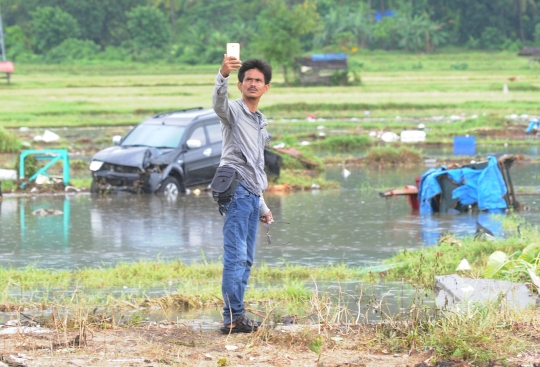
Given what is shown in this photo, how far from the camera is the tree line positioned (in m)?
84.1

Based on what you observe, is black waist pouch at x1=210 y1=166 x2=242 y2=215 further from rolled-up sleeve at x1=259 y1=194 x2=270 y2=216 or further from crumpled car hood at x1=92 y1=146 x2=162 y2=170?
crumpled car hood at x1=92 y1=146 x2=162 y2=170

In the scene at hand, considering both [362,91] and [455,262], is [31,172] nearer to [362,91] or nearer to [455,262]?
[455,262]

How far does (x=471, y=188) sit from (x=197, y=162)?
18.5 ft

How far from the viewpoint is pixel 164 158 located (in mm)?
18766

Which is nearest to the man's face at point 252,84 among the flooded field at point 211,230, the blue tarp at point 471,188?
the flooded field at point 211,230

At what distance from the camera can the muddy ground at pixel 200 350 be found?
6.21 meters

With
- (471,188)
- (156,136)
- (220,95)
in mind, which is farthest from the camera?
(156,136)

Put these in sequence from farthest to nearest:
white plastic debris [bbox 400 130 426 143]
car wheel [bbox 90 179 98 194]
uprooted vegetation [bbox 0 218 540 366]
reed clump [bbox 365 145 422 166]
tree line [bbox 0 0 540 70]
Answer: tree line [bbox 0 0 540 70] < white plastic debris [bbox 400 130 426 143] < reed clump [bbox 365 145 422 166] < car wheel [bbox 90 179 98 194] < uprooted vegetation [bbox 0 218 540 366]

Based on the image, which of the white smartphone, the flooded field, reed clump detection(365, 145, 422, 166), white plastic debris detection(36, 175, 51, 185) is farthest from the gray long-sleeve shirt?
reed clump detection(365, 145, 422, 166)

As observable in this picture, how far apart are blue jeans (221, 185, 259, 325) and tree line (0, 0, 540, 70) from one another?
70213 millimetres

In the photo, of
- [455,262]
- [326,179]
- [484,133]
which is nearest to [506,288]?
[455,262]

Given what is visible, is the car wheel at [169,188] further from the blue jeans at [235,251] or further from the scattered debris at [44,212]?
the blue jeans at [235,251]

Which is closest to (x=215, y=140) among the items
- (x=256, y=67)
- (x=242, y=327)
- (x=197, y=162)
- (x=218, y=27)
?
(x=197, y=162)

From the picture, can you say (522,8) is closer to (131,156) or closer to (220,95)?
(131,156)
